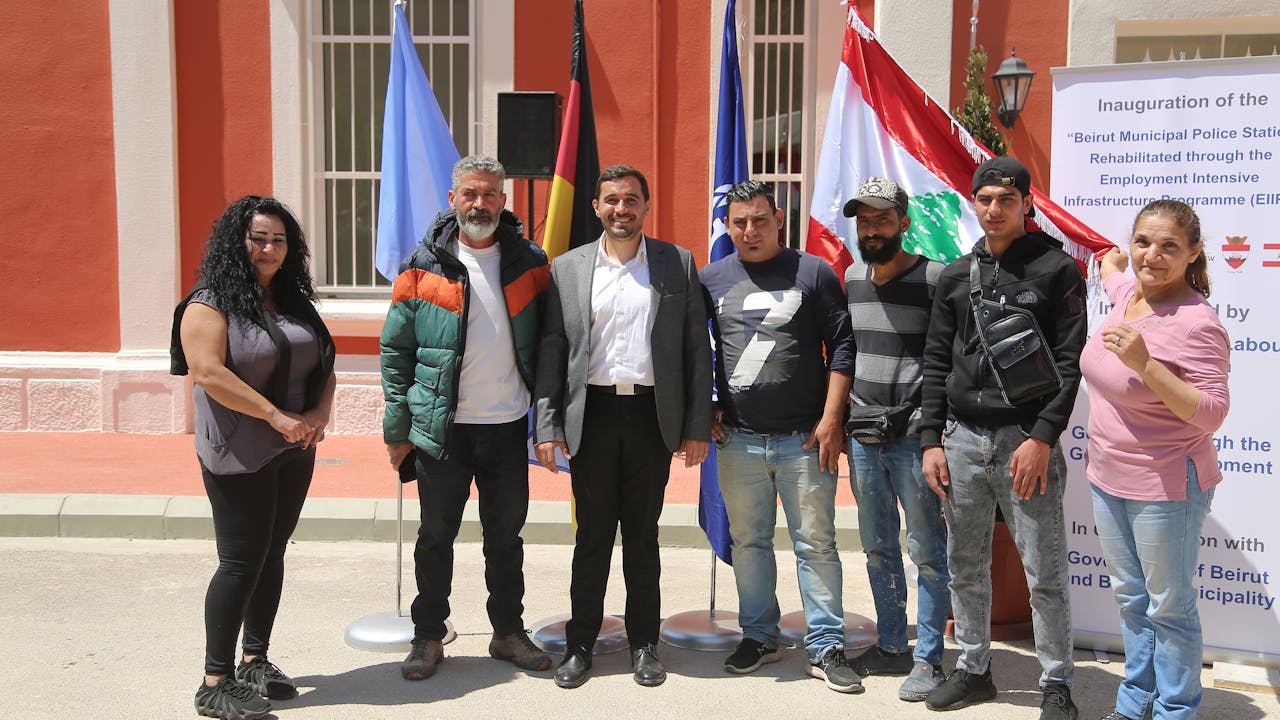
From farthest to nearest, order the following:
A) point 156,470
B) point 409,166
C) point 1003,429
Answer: point 156,470 < point 409,166 < point 1003,429

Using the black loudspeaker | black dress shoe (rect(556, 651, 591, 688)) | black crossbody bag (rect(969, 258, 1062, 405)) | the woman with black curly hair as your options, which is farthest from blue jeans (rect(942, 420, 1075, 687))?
the black loudspeaker

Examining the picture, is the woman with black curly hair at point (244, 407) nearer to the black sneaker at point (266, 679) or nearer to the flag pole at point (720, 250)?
the black sneaker at point (266, 679)

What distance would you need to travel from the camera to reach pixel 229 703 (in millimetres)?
4062

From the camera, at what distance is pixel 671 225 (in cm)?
1009

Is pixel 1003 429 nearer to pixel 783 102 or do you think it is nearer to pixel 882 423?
pixel 882 423

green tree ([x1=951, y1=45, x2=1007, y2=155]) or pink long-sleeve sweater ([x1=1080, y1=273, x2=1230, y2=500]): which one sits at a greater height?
green tree ([x1=951, y1=45, x2=1007, y2=155])

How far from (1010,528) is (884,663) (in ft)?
2.92

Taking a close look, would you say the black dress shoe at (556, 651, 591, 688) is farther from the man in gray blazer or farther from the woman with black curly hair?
the woman with black curly hair

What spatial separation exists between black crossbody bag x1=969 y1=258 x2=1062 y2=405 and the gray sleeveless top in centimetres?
263

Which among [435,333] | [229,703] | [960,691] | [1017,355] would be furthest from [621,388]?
[229,703]

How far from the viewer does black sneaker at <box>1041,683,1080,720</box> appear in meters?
4.02

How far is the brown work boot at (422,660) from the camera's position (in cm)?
455

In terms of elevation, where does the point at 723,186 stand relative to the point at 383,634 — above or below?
above

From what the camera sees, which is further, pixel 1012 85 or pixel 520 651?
pixel 1012 85
